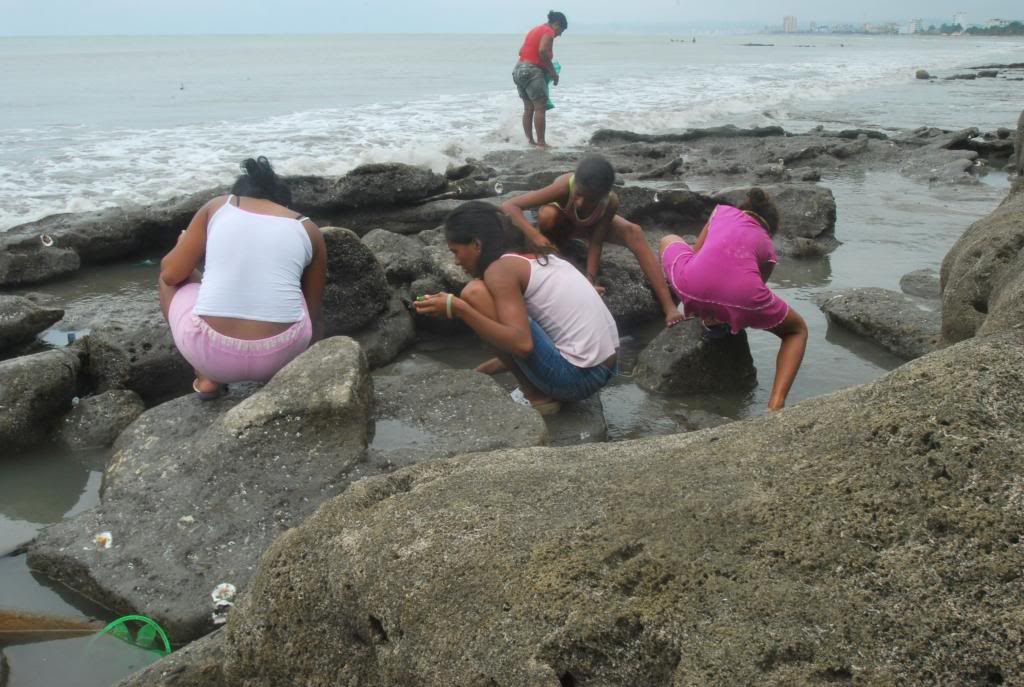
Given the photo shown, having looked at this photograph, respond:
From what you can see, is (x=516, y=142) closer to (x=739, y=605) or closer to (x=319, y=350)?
(x=319, y=350)

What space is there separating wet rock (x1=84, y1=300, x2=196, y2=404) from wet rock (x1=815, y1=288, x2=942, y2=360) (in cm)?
376

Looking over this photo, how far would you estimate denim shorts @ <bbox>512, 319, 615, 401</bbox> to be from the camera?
13.6ft

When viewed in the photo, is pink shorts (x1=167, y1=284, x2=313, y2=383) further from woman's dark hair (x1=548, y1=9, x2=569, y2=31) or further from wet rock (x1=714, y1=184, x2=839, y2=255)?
woman's dark hair (x1=548, y1=9, x2=569, y2=31)

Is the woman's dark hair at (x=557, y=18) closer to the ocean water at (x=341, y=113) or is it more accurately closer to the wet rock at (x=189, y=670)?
the ocean water at (x=341, y=113)

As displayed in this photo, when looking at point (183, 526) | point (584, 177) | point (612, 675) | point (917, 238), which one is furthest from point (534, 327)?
point (917, 238)

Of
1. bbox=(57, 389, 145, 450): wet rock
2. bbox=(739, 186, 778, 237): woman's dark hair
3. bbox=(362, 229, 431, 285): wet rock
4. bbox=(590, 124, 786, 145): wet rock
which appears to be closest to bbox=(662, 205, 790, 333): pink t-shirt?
bbox=(739, 186, 778, 237): woman's dark hair

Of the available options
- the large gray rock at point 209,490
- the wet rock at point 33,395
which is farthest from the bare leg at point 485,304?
the wet rock at point 33,395

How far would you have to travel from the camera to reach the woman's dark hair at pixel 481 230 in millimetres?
4070

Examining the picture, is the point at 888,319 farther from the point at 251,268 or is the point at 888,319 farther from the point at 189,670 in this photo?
Answer: the point at 189,670

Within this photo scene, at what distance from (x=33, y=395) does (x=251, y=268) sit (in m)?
1.13

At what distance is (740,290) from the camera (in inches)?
173

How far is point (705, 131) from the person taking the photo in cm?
1510

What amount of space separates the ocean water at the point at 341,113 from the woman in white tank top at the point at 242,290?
18.7 ft

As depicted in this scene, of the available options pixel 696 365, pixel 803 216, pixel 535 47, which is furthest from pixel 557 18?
pixel 696 365
